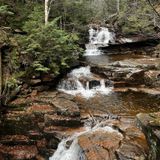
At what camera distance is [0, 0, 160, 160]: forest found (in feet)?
31.8

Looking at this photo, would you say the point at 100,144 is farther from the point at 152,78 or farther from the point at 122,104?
the point at 152,78

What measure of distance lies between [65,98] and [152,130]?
7.60 m

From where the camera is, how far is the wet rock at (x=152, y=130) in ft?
25.3

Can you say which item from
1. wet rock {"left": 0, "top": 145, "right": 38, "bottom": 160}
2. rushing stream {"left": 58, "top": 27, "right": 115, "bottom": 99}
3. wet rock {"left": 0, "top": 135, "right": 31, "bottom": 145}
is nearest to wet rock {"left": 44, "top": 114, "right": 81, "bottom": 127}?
wet rock {"left": 0, "top": 135, "right": 31, "bottom": 145}

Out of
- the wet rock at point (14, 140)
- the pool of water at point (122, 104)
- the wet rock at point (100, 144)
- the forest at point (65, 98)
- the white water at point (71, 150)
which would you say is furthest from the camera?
the pool of water at point (122, 104)

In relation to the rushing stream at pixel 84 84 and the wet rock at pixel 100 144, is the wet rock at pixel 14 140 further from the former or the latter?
the rushing stream at pixel 84 84

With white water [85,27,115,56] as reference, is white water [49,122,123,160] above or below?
below

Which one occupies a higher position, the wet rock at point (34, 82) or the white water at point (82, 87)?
the wet rock at point (34, 82)

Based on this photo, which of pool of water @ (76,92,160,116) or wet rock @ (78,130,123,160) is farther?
pool of water @ (76,92,160,116)

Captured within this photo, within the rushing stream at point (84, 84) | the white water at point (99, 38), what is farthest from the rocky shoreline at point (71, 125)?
the white water at point (99, 38)

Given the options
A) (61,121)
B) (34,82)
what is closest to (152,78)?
(34,82)

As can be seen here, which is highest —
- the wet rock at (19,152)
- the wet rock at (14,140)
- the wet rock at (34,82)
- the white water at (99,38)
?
the white water at (99,38)

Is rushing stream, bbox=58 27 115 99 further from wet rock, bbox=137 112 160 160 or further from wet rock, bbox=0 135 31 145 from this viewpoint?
wet rock, bbox=137 112 160 160

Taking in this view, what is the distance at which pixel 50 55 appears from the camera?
17.0 meters
